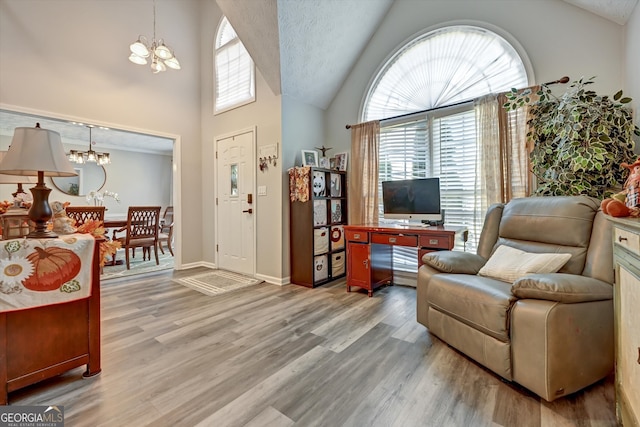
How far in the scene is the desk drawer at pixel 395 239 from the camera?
275 cm

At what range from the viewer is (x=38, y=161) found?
157 cm

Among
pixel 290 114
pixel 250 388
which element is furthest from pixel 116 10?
pixel 250 388

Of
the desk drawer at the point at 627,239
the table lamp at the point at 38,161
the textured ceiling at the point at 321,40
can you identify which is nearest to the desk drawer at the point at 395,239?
the desk drawer at the point at 627,239

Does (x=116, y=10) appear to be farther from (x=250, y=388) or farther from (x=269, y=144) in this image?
(x=250, y=388)

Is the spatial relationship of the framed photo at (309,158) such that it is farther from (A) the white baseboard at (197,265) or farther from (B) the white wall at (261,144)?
(A) the white baseboard at (197,265)

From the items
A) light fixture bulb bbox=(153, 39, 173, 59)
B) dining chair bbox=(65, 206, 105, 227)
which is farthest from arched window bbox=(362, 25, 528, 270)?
dining chair bbox=(65, 206, 105, 227)

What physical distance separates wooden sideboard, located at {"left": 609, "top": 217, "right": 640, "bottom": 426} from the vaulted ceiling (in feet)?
10.4

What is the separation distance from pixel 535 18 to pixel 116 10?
5036 millimetres

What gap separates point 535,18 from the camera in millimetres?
2703

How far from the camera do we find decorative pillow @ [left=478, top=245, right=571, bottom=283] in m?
1.78

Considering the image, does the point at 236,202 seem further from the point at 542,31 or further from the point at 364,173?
the point at 542,31

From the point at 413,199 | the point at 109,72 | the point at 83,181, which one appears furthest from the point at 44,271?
the point at 83,181

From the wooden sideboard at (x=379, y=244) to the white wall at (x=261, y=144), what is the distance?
3.28 ft

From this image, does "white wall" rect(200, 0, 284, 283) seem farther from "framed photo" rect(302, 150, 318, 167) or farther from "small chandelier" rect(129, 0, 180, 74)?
"small chandelier" rect(129, 0, 180, 74)
